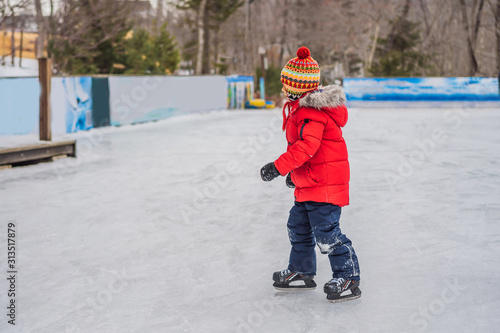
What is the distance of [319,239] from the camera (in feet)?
10.0

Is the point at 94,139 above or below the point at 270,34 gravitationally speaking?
below

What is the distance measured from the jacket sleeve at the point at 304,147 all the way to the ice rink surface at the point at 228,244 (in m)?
0.79

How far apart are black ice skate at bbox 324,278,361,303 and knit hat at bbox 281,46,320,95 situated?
1053mm

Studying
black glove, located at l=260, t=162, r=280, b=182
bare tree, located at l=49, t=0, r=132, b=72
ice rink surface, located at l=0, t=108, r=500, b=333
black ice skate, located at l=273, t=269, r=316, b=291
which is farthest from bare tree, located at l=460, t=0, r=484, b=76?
black glove, located at l=260, t=162, r=280, b=182

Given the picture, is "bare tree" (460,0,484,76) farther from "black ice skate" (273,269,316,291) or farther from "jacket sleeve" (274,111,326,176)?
"jacket sleeve" (274,111,326,176)

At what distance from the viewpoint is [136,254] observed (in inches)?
162

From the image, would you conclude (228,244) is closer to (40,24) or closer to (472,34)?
(40,24)

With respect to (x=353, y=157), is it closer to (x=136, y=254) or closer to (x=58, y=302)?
(x=136, y=254)

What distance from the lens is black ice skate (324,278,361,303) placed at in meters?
3.11

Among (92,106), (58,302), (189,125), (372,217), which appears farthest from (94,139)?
(58,302)

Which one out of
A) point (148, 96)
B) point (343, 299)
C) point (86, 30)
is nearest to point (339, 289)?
point (343, 299)

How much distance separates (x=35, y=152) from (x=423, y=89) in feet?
50.8

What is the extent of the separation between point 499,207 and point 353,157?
3607mm

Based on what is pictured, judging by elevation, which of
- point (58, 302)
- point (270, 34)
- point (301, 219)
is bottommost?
point (58, 302)
